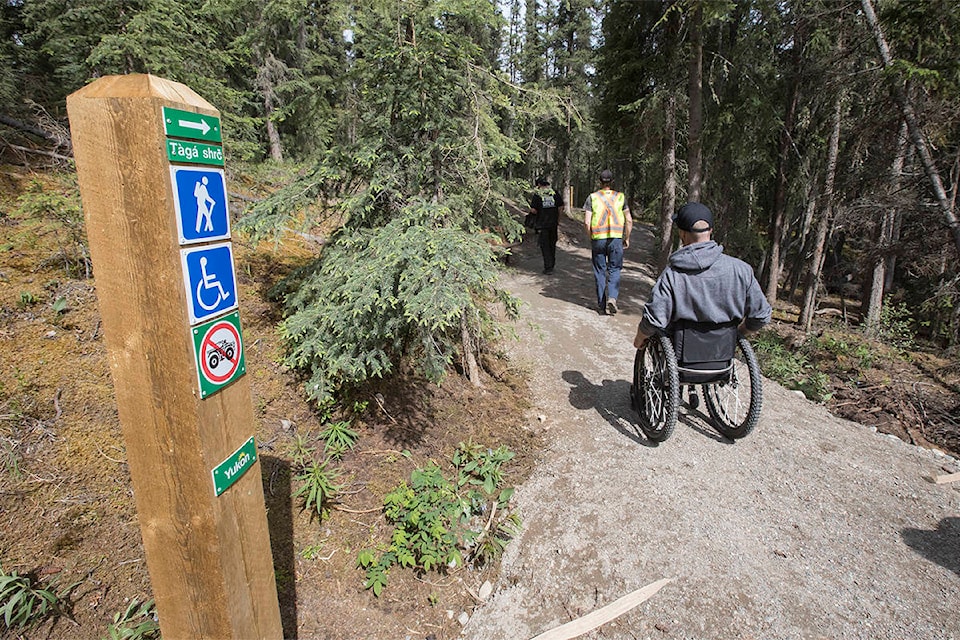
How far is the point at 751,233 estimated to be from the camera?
1582 centimetres

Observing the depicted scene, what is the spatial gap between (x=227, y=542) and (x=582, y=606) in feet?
7.23

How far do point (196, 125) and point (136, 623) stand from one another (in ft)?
8.63

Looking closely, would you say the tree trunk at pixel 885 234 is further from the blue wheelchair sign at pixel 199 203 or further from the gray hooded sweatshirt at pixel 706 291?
the blue wheelchair sign at pixel 199 203

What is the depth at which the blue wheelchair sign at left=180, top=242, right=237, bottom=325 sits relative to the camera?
1.41m

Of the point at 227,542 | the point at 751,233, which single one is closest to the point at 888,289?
the point at 751,233

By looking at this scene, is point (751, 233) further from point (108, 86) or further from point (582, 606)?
point (108, 86)

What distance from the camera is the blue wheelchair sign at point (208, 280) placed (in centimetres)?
141

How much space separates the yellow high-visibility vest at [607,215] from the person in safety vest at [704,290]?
326 cm

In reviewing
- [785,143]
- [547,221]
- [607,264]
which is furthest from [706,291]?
[785,143]

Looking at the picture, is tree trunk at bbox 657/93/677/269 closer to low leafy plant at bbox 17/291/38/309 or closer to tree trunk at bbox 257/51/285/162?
low leafy plant at bbox 17/291/38/309

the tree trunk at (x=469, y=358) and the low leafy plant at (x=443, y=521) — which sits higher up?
the tree trunk at (x=469, y=358)

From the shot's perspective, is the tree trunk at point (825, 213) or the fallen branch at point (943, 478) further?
the tree trunk at point (825, 213)

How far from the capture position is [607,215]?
6.97 m

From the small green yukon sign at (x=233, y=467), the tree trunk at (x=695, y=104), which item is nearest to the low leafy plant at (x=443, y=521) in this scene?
the small green yukon sign at (x=233, y=467)
